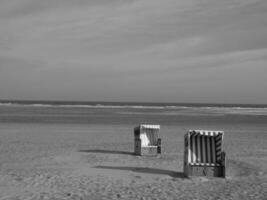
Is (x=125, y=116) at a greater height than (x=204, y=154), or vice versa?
(x=204, y=154)

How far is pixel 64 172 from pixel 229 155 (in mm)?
6532

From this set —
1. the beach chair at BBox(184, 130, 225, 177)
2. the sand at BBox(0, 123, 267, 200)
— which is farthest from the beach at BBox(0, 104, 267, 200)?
the beach chair at BBox(184, 130, 225, 177)

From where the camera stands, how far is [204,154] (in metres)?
9.95

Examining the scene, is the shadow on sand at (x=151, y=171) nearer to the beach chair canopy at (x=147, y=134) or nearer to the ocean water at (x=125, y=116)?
the beach chair canopy at (x=147, y=134)

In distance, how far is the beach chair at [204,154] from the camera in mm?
9672

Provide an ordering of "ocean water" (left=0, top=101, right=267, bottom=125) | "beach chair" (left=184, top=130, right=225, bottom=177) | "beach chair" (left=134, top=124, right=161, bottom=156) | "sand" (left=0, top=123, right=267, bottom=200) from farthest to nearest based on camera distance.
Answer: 1. "ocean water" (left=0, top=101, right=267, bottom=125)
2. "beach chair" (left=134, top=124, right=161, bottom=156)
3. "beach chair" (left=184, top=130, right=225, bottom=177)
4. "sand" (left=0, top=123, right=267, bottom=200)

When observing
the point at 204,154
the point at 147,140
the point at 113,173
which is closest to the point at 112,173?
the point at 113,173

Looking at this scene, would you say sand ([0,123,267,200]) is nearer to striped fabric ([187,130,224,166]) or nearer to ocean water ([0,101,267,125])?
striped fabric ([187,130,224,166])

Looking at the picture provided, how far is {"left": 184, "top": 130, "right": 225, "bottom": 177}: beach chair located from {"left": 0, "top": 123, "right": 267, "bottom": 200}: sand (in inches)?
12.0

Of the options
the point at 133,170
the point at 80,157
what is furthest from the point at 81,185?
the point at 80,157

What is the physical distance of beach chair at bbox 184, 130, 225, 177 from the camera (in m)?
9.67

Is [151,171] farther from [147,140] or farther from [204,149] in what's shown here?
[147,140]

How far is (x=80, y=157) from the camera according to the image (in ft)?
42.2

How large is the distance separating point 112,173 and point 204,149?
2482mm
